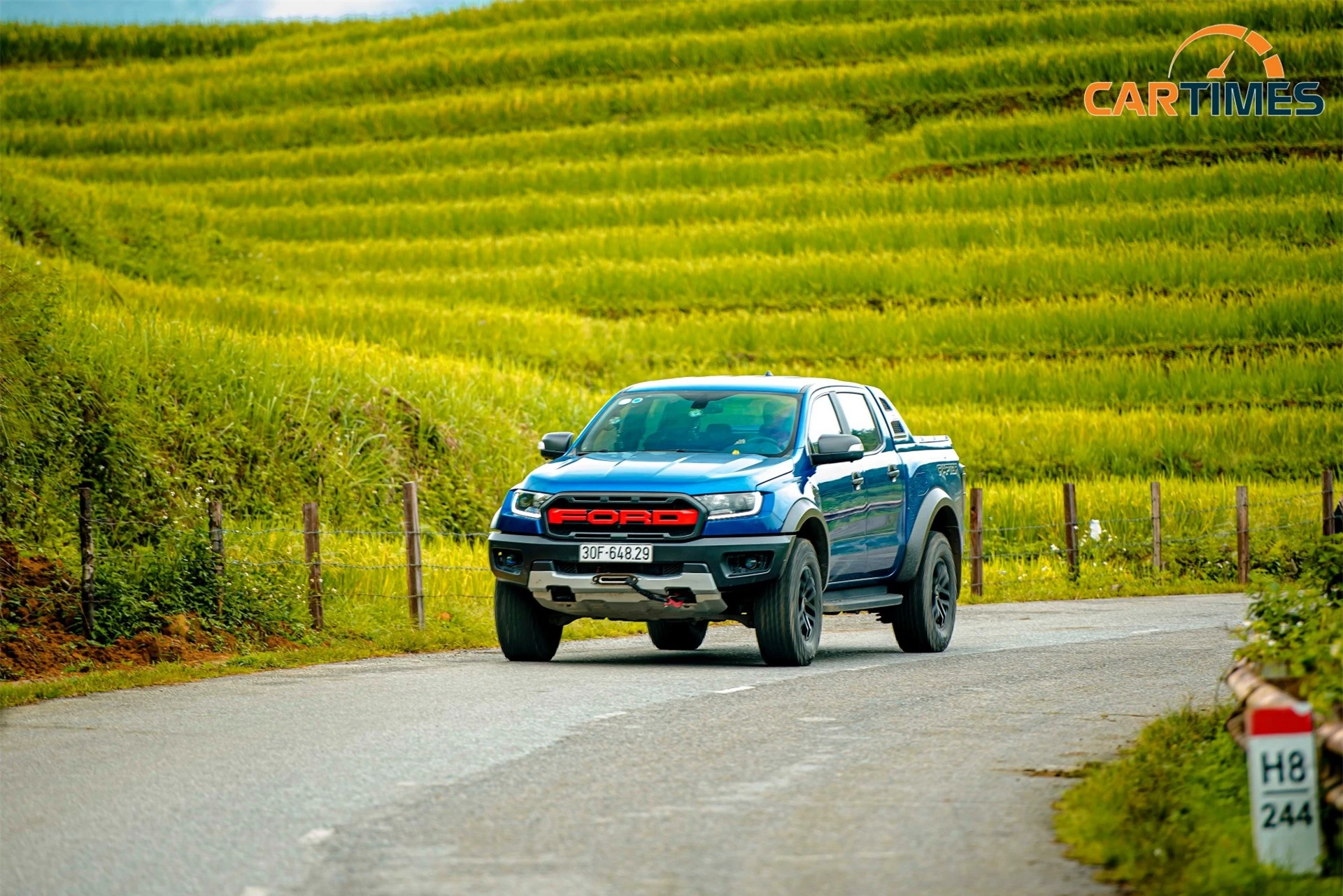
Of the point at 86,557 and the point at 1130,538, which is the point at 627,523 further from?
the point at 1130,538

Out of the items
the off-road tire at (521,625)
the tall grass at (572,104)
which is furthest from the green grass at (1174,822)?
the tall grass at (572,104)

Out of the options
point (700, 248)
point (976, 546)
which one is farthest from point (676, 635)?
point (700, 248)

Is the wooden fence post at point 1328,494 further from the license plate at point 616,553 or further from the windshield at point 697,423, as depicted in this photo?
the license plate at point 616,553

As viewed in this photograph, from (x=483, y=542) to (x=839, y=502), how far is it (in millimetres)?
8446

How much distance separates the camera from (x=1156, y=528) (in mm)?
25969

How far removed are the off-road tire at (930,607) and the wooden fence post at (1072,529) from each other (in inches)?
362

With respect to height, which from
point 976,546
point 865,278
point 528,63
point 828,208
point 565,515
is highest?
point 528,63

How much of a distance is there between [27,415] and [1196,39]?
148 ft

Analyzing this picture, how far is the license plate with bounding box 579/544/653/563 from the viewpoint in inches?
528

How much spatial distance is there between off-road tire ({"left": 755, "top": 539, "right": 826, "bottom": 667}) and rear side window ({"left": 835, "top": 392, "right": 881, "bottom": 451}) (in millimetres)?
2003

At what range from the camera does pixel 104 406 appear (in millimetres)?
18516

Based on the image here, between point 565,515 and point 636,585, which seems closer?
point 636,585

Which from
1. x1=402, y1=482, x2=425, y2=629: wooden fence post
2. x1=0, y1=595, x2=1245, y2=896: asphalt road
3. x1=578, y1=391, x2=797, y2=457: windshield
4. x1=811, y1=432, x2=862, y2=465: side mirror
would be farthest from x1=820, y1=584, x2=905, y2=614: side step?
x1=402, y1=482, x2=425, y2=629: wooden fence post

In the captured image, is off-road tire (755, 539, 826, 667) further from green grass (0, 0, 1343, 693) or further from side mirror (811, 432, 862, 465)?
green grass (0, 0, 1343, 693)
